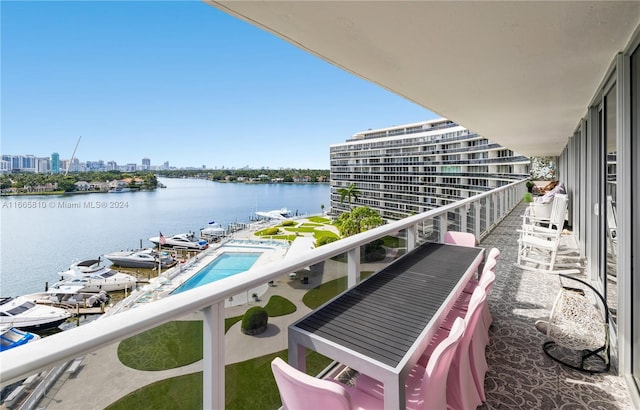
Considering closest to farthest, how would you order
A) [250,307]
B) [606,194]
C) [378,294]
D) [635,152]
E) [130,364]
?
[130,364] → [250,307] → [378,294] → [635,152] → [606,194]

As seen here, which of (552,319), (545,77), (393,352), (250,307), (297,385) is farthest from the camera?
(545,77)

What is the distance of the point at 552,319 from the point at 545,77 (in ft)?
7.71

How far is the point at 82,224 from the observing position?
58.0 metres

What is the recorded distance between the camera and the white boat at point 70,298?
22016 millimetres

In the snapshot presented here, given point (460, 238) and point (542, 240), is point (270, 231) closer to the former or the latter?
point (542, 240)

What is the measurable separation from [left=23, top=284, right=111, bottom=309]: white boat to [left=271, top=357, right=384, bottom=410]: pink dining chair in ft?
85.4

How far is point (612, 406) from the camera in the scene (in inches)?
85.7

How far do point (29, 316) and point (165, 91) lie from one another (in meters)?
69.2

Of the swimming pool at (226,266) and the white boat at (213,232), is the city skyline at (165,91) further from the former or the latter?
the white boat at (213,232)

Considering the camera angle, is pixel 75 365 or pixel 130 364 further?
pixel 130 364

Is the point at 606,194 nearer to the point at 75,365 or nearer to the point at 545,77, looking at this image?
the point at 545,77

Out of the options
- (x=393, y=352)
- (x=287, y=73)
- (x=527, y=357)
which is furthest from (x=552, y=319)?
(x=287, y=73)

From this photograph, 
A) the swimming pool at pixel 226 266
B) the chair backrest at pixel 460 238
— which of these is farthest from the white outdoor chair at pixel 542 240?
the swimming pool at pixel 226 266

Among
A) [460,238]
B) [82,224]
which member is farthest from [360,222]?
[82,224]
